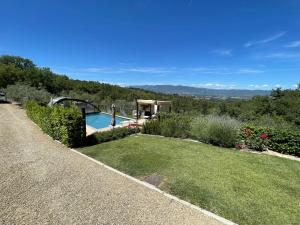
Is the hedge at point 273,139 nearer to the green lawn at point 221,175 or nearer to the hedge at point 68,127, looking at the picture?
the green lawn at point 221,175

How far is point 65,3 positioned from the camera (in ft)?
37.7

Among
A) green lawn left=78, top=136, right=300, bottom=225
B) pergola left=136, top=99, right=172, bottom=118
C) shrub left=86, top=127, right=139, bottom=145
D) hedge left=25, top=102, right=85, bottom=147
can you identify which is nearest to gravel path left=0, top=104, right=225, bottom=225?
green lawn left=78, top=136, right=300, bottom=225

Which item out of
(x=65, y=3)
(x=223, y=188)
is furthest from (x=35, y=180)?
(x=65, y=3)

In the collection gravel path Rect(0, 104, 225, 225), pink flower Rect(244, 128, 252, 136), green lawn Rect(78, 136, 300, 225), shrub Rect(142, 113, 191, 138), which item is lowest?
gravel path Rect(0, 104, 225, 225)

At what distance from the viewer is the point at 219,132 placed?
8.45m

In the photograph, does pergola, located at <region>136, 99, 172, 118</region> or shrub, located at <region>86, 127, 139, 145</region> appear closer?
shrub, located at <region>86, 127, 139, 145</region>

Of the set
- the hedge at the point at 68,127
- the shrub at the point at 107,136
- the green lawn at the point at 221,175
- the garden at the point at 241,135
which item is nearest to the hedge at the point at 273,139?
the garden at the point at 241,135

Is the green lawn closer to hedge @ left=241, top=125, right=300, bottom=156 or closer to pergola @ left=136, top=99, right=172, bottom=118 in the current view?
hedge @ left=241, top=125, right=300, bottom=156

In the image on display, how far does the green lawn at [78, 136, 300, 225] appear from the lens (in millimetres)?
3783

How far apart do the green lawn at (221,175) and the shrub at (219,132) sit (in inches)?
24.6

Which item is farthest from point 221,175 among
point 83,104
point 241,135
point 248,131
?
point 83,104

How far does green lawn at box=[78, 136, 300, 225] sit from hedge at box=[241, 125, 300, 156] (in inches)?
43.2

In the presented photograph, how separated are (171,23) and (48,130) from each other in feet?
40.6

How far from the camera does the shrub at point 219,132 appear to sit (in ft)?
27.3
